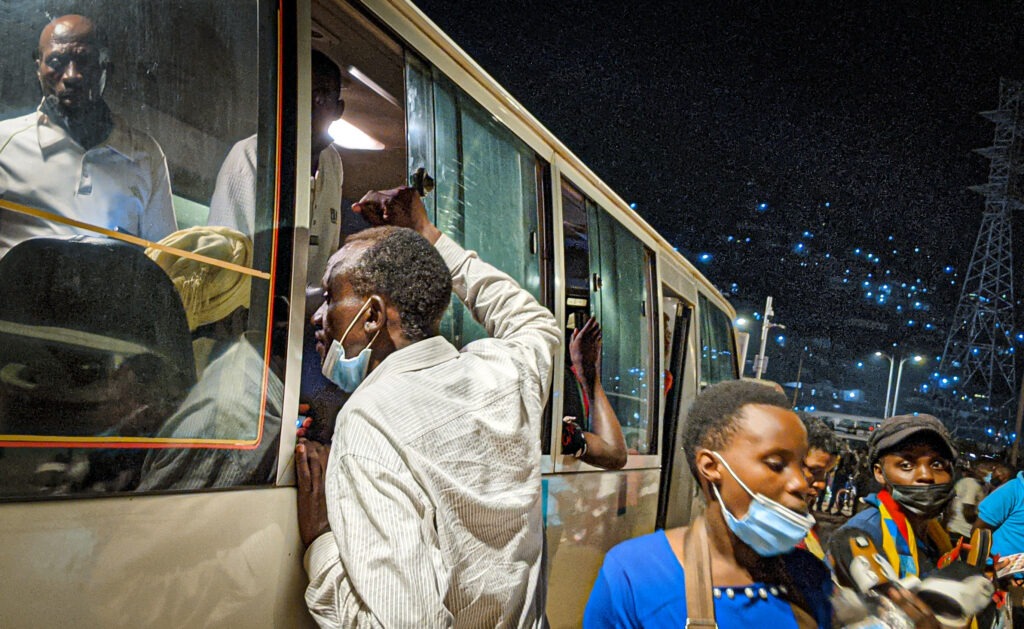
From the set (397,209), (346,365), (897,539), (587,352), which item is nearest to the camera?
(346,365)

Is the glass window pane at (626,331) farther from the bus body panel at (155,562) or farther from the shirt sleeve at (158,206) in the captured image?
the shirt sleeve at (158,206)

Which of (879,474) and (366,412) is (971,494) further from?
(366,412)

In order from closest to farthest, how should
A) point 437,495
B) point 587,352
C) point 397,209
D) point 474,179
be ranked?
point 437,495
point 397,209
point 474,179
point 587,352

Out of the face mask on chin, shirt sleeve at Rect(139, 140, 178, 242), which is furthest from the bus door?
shirt sleeve at Rect(139, 140, 178, 242)

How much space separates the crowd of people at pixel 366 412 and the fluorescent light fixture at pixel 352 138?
0.05 meters

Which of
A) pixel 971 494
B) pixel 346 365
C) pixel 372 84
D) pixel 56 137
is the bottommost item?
pixel 971 494

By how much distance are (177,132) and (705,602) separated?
1571 millimetres

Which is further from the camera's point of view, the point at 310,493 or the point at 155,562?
the point at 310,493

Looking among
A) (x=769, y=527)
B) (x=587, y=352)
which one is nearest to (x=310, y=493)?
(x=769, y=527)

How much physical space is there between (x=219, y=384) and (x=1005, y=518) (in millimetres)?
5252

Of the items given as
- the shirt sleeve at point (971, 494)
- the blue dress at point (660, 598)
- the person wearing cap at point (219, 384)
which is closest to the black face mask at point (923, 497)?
the shirt sleeve at point (971, 494)

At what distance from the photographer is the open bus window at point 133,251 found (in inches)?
60.6

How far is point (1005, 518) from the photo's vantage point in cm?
536

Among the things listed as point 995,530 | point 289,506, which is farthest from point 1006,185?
point 289,506
